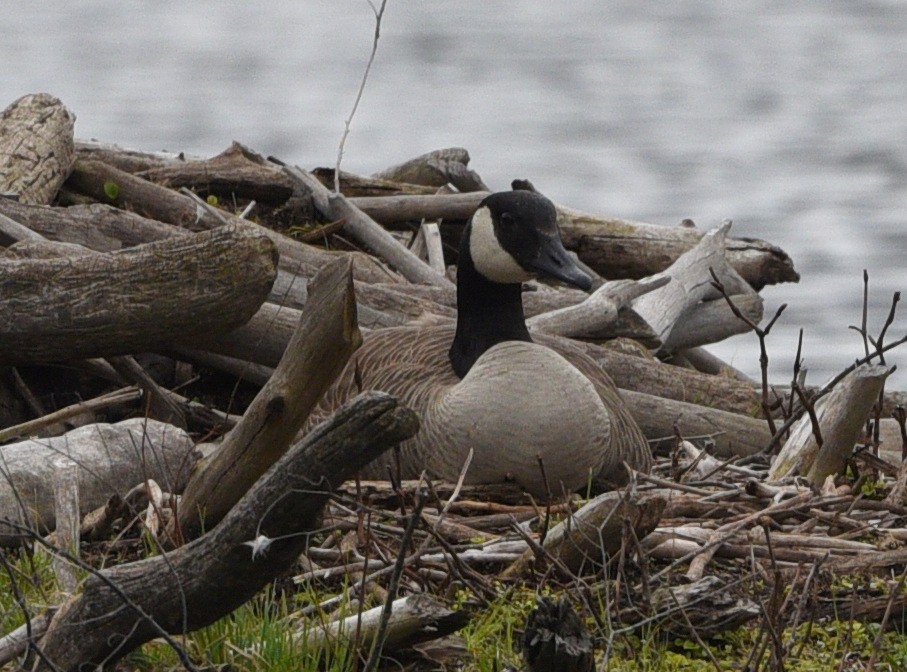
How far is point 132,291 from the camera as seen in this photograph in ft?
19.3

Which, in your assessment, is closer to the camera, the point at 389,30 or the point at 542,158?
the point at 542,158

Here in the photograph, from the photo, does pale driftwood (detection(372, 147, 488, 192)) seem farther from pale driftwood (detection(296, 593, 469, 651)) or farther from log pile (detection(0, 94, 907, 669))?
pale driftwood (detection(296, 593, 469, 651))

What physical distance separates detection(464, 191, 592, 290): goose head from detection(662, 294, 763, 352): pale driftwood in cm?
215

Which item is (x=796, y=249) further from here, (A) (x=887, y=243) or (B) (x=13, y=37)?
(B) (x=13, y=37)

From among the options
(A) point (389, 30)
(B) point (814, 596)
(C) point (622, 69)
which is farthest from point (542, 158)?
(B) point (814, 596)

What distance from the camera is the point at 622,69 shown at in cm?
3256

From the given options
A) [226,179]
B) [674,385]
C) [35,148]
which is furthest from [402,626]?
[226,179]

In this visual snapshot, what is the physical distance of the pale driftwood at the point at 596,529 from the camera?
4598mm

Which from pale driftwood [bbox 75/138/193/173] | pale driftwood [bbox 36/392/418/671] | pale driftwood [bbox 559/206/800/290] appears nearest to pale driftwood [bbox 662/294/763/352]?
pale driftwood [bbox 559/206/800/290]

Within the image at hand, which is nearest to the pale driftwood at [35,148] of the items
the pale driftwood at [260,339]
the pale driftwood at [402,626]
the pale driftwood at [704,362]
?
the pale driftwood at [260,339]

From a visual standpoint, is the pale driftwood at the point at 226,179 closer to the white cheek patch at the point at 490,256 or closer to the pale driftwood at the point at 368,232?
the pale driftwood at the point at 368,232

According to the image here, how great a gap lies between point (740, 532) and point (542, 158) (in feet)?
61.4

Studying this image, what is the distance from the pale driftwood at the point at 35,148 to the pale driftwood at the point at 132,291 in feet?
6.92

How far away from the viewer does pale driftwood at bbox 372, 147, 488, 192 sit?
33.0 feet
